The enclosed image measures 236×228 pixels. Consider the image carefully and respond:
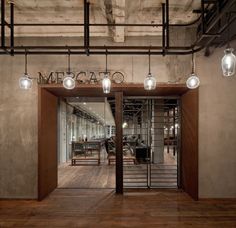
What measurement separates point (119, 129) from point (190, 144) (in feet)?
4.99

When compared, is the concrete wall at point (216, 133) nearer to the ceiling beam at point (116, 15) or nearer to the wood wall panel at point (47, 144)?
the ceiling beam at point (116, 15)

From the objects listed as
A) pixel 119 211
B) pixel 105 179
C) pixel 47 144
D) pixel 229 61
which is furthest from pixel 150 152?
pixel 229 61

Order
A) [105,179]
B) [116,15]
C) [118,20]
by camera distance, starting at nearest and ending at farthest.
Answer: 1. [116,15]
2. [118,20]
3. [105,179]

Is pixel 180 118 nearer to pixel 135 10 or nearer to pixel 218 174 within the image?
pixel 218 174

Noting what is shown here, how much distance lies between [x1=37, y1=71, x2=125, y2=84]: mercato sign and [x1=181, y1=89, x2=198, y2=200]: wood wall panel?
150 cm

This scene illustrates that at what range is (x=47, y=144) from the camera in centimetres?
558

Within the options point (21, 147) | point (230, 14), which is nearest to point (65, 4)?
point (230, 14)

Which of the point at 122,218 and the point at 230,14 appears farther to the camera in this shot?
the point at 122,218

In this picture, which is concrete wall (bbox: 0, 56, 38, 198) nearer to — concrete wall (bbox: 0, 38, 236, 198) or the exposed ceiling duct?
concrete wall (bbox: 0, 38, 236, 198)

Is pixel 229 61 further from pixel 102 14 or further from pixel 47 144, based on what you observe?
pixel 47 144

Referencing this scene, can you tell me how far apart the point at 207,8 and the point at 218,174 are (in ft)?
10.3

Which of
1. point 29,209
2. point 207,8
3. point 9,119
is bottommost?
point 29,209

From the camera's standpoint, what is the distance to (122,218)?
4234 millimetres

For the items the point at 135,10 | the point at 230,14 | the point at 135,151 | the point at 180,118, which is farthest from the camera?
the point at 135,151
